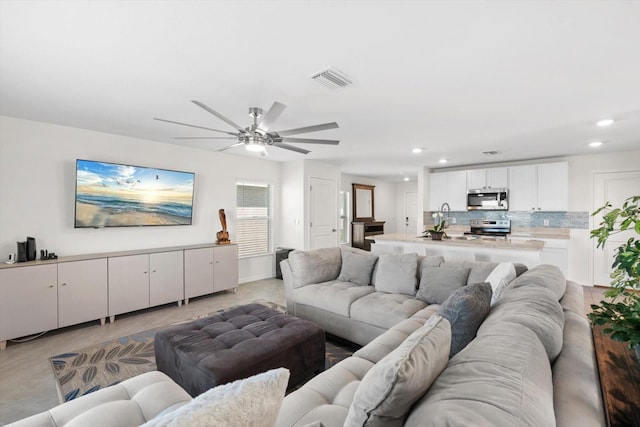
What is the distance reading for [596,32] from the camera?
171cm

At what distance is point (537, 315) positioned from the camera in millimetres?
1307

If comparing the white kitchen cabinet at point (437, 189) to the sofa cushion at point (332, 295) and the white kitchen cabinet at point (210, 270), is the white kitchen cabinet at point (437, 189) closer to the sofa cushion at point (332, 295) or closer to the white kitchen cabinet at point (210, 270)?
the sofa cushion at point (332, 295)

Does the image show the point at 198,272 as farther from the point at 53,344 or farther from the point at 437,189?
the point at 437,189

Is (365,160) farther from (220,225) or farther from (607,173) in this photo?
(607,173)

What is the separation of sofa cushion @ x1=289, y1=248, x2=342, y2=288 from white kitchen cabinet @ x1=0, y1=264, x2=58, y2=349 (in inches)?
104

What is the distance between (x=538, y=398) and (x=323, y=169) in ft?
18.3

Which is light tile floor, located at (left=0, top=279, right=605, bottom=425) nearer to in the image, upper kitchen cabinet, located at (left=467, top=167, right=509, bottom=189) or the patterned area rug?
the patterned area rug

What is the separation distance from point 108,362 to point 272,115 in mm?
2678

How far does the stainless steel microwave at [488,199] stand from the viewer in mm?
5793

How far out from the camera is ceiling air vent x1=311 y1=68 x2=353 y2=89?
2.17m

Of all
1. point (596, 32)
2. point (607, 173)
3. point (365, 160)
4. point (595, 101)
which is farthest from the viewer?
point (365, 160)

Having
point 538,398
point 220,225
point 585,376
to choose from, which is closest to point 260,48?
point 538,398

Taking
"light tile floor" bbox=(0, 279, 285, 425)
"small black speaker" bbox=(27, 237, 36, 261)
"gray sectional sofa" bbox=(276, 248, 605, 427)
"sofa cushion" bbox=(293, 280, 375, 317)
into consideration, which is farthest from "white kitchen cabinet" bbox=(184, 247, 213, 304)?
"gray sectional sofa" bbox=(276, 248, 605, 427)

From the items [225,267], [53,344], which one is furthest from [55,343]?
[225,267]
